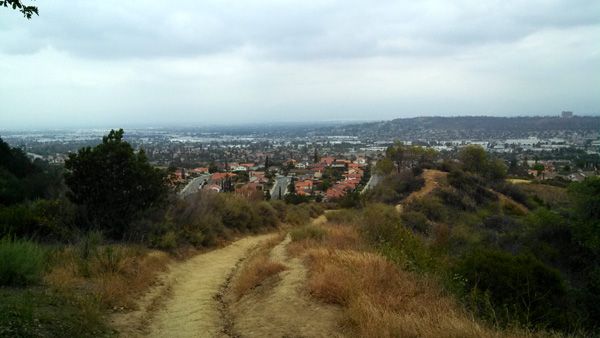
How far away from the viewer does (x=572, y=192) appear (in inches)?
755

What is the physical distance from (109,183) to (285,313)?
302 inches

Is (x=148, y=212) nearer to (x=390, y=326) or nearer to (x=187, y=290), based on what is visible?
(x=187, y=290)

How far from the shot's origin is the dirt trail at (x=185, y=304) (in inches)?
262

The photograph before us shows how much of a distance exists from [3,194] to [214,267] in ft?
37.2

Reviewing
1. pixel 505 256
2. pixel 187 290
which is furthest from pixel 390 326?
pixel 187 290

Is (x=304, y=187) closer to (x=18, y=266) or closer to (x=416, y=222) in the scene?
(x=416, y=222)

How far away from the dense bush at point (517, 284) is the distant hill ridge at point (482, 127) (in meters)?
120

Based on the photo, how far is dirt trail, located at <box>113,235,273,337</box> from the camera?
6.64 m

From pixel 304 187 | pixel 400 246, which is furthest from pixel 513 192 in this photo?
pixel 400 246

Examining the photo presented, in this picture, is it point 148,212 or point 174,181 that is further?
point 174,181

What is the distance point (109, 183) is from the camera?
12.5m

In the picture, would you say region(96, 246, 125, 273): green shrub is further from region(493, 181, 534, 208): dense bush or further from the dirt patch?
region(493, 181, 534, 208): dense bush

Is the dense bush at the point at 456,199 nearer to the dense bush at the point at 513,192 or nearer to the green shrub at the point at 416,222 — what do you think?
the dense bush at the point at 513,192

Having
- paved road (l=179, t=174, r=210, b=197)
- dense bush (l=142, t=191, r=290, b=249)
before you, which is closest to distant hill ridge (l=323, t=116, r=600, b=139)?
paved road (l=179, t=174, r=210, b=197)
